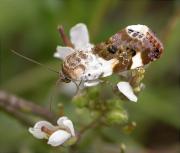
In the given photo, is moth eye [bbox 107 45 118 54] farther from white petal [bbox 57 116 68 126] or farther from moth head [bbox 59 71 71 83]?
white petal [bbox 57 116 68 126]

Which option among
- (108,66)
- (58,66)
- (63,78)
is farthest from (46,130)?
(58,66)

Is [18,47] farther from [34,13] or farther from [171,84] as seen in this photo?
[171,84]

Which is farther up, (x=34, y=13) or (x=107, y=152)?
(x=34, y=13)

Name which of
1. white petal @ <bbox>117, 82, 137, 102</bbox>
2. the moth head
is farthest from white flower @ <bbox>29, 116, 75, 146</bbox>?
white petal @ <bbox>117, 82, 137, 102</bbox>

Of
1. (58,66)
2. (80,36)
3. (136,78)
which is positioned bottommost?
(58,66)

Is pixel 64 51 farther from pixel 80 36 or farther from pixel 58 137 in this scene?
pixel 58 137

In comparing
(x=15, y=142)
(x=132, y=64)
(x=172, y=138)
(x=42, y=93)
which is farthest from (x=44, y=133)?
(x=172, y=138)
